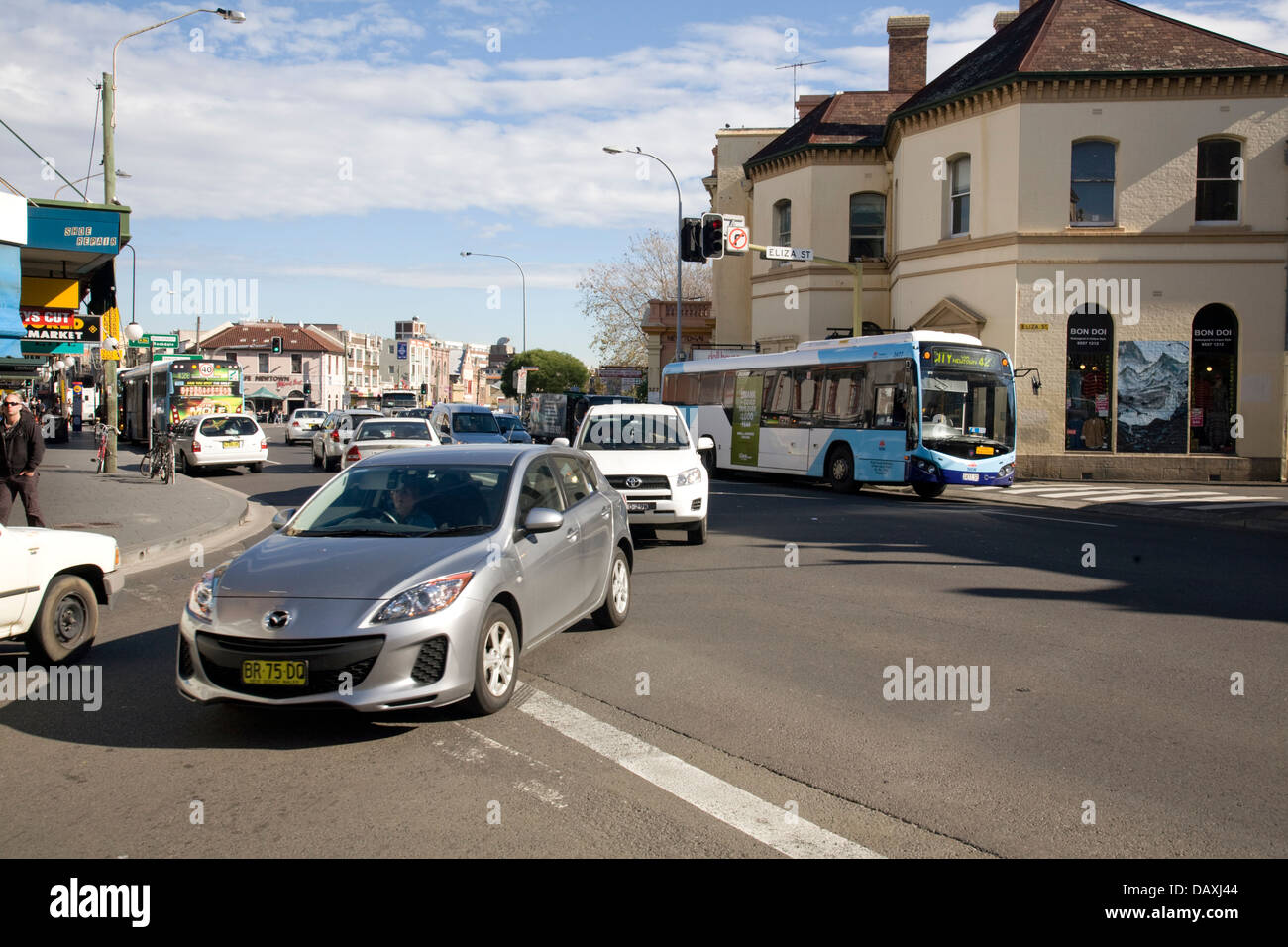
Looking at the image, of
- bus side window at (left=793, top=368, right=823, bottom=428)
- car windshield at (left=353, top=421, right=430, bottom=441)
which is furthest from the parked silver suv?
bus side window at (left=793, top=368, right=823, bottom=428)

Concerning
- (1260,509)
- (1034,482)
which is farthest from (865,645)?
(1034,482)

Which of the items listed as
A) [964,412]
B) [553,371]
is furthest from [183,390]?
[553,371]

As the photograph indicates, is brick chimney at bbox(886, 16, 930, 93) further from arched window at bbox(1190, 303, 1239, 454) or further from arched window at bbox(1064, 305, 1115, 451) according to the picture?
arched window at bbox(1190, 303, 1239, 454)

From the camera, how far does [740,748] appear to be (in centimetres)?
561

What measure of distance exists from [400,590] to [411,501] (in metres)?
1.36

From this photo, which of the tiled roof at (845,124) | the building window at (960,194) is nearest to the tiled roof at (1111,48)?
the building window at (960,194)

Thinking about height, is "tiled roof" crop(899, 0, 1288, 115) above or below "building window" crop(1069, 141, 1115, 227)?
above

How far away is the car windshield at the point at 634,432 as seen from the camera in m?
14.2

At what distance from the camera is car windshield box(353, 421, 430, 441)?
76.5 ft

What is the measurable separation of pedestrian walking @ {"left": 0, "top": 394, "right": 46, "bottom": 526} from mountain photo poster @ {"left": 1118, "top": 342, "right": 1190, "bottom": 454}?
2428 cm

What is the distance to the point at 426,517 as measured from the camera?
22.2 feet

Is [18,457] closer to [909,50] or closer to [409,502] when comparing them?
[409,502]

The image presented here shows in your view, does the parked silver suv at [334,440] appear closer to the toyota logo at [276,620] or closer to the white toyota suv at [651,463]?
the white toyota suv at [651,463]
